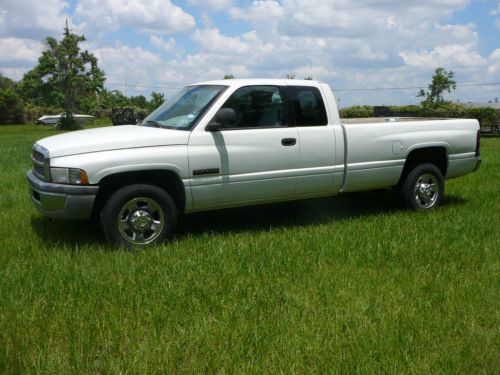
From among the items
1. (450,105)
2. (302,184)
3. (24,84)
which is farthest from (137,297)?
(24,84)

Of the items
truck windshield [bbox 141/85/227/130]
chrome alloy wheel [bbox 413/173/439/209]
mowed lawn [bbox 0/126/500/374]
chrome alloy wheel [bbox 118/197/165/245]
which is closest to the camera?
mowed lawn [bbox 0/126/500/374]

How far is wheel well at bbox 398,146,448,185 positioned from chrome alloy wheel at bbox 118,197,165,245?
3.60 m

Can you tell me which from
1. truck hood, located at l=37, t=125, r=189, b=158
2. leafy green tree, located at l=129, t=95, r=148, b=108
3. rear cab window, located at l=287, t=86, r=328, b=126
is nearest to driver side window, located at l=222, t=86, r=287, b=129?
rear cab window, located at l=287, t=86, r=328, b=126

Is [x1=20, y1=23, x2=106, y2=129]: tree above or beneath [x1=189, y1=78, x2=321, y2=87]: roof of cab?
above

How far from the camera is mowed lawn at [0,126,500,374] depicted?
3328mm

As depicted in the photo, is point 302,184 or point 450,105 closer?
point 302,184

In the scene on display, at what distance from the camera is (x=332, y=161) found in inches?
257

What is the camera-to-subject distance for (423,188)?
24.4 feet

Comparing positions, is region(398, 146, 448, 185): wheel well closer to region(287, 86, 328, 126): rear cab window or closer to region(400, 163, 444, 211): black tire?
region(400, 163, 444, 211): black tire

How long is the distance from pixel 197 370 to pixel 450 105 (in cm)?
4595

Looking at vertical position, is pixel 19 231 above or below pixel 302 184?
below

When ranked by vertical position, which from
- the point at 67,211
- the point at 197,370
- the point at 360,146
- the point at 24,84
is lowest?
the point at 197,370

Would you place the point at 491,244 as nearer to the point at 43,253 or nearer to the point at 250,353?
the point at 250,353

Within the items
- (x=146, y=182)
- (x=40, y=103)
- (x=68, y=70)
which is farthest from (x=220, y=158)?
(x=40, y=103)
